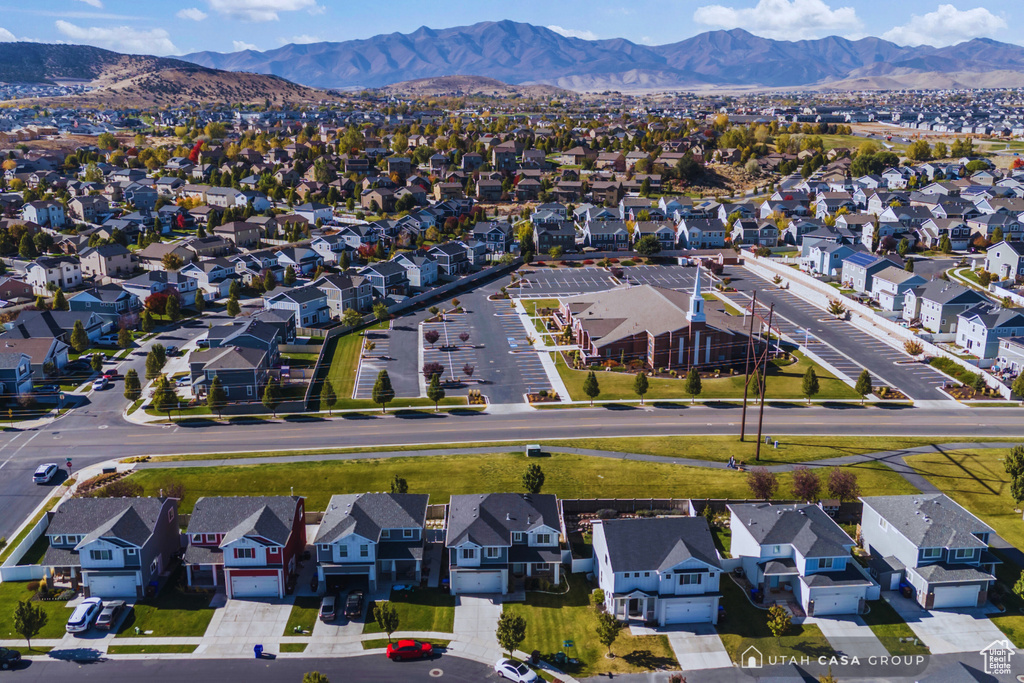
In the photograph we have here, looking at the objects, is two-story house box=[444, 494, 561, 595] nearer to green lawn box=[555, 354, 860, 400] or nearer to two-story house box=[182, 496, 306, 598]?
two-story house box=[182, 496, 306, 598]

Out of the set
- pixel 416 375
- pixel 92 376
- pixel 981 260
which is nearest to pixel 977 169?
pixel 981 260

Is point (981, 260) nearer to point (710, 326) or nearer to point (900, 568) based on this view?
point (710, 326)

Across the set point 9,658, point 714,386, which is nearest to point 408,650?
point 9,658

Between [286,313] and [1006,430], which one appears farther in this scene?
[286,313]

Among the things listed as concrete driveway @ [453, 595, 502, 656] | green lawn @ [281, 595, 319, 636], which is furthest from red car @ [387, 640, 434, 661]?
green lawn @ [281, 595, 319, 636]

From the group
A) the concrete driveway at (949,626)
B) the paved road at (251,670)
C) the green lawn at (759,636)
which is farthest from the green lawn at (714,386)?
the paved road at (251,670)

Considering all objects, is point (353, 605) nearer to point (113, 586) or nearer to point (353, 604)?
point (353, 604)

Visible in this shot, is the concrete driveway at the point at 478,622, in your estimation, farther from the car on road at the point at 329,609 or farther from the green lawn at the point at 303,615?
the green lawn at the point at 303,615
